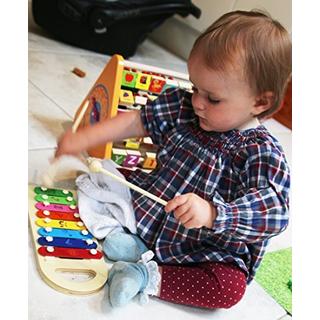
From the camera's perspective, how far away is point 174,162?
2.66 feet

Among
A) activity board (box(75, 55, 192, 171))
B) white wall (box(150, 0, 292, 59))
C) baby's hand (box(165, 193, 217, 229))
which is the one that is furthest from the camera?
white wall (box(150, 0, 292, 59))

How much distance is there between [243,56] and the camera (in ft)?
2.27

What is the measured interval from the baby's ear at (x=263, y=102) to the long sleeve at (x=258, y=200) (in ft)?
0.17

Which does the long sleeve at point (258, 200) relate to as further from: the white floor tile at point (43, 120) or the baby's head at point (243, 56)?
the white floor tile at point (43, 120)

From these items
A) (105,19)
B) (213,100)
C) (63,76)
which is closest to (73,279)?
(213,100)

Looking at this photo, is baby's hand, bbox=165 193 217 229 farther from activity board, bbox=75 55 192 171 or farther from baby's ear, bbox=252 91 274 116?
activity board, bbox=75 55 192 171

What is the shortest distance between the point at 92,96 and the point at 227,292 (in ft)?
1.95

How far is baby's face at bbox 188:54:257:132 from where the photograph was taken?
703 millimetres

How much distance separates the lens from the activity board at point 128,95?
1037 mm

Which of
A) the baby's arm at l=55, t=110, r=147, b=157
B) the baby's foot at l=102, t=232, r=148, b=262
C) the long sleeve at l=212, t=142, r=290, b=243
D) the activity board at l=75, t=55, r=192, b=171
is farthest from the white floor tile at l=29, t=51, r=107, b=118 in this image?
the long sleeve at l=212, t=142, r=290, b=243

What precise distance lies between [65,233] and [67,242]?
0.07 feet

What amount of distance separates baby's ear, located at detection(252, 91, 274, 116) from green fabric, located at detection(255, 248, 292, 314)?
32 cm

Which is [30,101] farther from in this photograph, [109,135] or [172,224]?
[172,224]

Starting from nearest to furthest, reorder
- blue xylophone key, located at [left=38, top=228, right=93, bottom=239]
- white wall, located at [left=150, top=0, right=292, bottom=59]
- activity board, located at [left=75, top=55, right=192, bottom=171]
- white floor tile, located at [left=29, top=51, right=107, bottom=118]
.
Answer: blue xylophone key, located at [left=38, top=228, right=93, bottom=239], activity board, located at [left=75, top=55, right=192, bottom=171], white floor tile, located at [left=29, top=51, right=107, bottom=118], white wall, located at [left=150, top=0, right=292, bottom=59]
